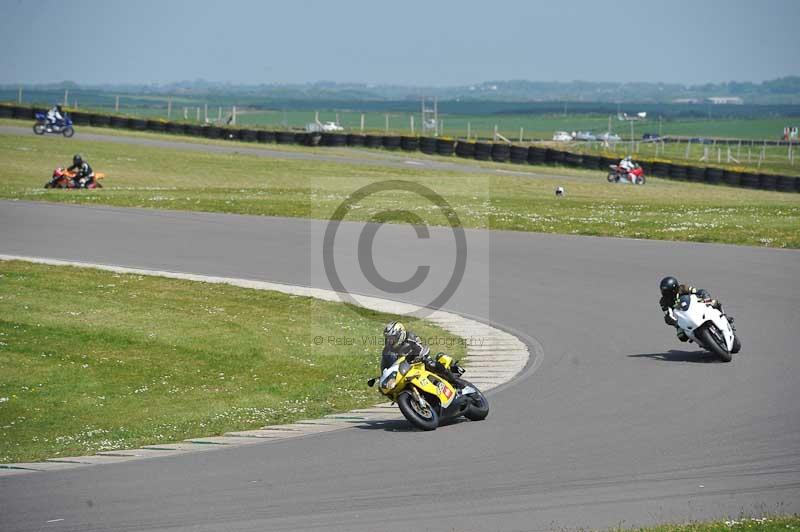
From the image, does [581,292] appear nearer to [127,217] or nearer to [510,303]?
[510,303]

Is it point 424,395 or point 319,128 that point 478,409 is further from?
point 319,128

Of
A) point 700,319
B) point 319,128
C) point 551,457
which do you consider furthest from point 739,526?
point 319,128

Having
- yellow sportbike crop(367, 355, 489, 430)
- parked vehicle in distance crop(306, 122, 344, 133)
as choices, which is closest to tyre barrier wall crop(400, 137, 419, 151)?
parked vehicle in distance crop(306, 122, 344, 133)

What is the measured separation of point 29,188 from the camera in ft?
136

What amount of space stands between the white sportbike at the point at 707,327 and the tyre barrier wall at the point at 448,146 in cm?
3854

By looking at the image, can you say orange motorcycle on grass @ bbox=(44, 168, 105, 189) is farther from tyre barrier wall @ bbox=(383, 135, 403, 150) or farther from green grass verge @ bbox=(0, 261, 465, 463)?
tyre barrier wall @ bbox=(383, 135, 403, 150)

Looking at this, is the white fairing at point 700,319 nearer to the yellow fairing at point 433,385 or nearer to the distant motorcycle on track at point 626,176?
the yellow fairing at point 433,385

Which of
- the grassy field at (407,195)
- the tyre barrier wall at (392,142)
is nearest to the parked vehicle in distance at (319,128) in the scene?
the tyre barrier wall at (392,142)

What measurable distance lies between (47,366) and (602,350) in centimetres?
811

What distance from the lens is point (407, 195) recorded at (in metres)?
43.4

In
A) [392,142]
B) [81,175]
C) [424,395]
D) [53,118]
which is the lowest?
[424,395]

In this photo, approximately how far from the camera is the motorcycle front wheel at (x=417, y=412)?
13.0 metres

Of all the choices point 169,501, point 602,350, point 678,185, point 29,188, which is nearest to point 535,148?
point 678,185

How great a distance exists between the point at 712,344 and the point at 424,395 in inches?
200
